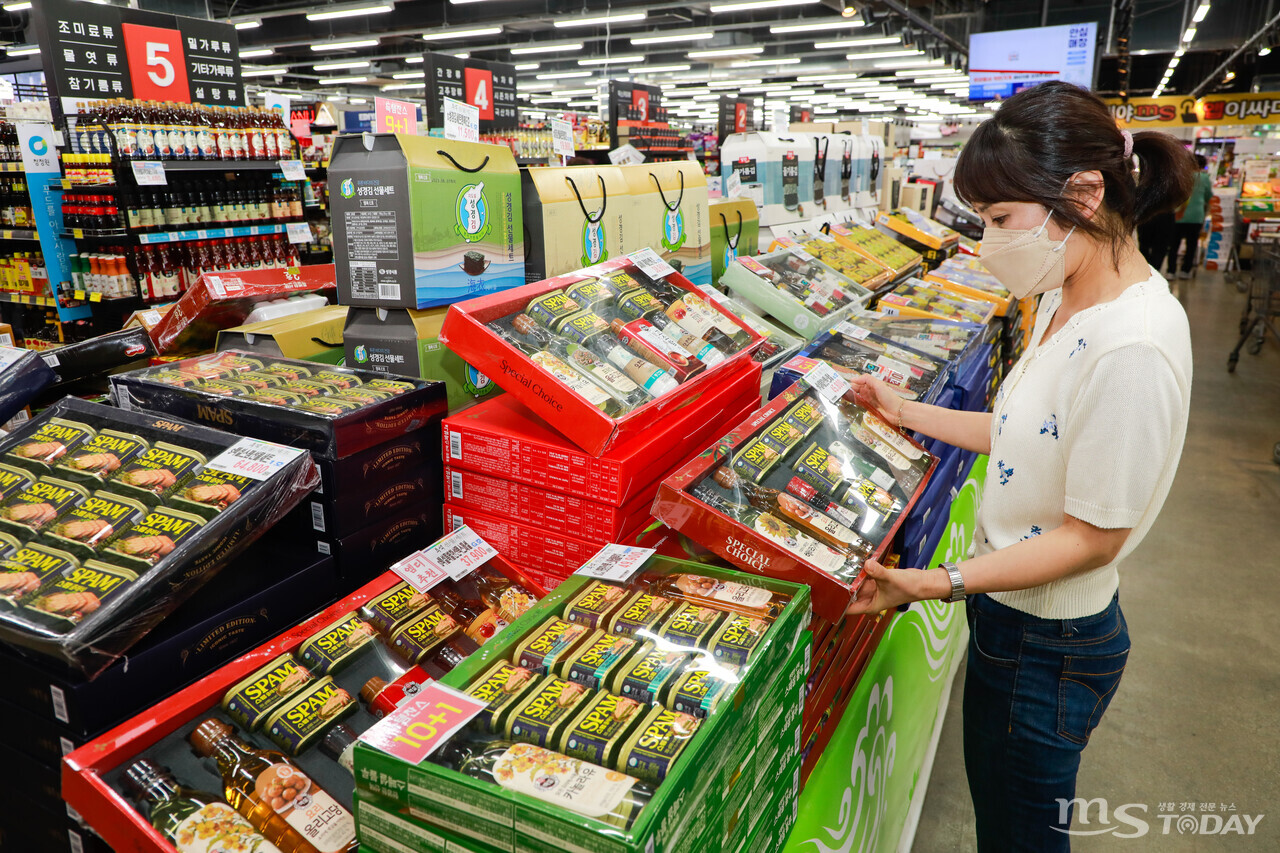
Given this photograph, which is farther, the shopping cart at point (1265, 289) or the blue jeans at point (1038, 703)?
the shopping cart at point (1265, 289)

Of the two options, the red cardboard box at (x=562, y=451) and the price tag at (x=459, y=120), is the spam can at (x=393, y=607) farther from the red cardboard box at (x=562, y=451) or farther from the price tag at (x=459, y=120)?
the price tag at (x=459, y=120)

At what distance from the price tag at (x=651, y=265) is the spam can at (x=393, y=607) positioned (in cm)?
105

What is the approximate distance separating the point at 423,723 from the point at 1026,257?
1.21 meters

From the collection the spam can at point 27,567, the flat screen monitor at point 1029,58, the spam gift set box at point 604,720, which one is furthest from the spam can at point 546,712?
the flat screen monitor at point 1029,58

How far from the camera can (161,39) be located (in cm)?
589

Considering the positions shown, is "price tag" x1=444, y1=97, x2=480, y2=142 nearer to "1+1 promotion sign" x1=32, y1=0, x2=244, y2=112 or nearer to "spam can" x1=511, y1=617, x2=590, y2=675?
"spam can" x1=511, y1=617, x2=590, y2=675

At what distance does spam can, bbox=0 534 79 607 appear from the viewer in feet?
3.91

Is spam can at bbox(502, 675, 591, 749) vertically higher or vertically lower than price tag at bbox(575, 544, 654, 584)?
lower

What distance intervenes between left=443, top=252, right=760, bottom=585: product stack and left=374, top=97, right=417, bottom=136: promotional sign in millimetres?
1390

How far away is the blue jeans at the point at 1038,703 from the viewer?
57.6 inches

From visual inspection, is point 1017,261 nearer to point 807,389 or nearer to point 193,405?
point 807,389

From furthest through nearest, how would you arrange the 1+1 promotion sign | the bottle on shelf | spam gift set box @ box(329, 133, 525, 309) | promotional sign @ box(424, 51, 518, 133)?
promotional sign @ box(424, 51, 518, 133) → the 1+1 promotion sign → spam gift set box @ box(329, 133, 525, 309) → the bottle on shelf

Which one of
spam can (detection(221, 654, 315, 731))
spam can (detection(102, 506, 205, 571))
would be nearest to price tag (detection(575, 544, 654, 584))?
spam can (detection(221, 654, 315, 731))

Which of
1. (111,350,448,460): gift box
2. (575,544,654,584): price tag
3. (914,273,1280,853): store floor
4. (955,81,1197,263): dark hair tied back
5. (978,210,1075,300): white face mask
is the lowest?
(914,273,1280,853): store floor
